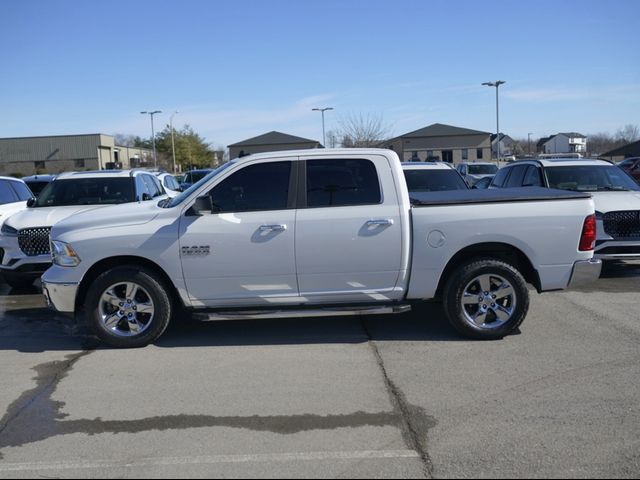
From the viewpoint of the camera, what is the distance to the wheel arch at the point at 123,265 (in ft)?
20.0

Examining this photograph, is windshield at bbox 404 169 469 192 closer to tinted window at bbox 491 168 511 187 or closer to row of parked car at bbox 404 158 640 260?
row of parked car at bbox 404 158 640 260

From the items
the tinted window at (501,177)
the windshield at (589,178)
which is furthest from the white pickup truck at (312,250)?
the tinted window at (501,177)

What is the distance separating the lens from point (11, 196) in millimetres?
11664

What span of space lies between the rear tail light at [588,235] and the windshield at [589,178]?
177 inches

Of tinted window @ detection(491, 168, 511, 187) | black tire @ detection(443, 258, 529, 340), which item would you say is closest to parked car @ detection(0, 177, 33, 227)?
black tire @ detection(443, 258, 529, 340)

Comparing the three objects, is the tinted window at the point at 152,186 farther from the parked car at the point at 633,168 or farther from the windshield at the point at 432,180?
the parked car at the point at 633,168

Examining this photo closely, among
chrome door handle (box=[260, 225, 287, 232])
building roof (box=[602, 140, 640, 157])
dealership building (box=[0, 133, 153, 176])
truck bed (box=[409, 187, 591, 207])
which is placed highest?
dealership building (box=[0, 133, 153, 176])

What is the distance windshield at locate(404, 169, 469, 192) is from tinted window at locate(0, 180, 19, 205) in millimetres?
7596

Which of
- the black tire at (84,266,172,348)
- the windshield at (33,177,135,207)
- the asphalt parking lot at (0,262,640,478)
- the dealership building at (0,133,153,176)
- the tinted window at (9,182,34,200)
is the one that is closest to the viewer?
the asphalt parking lot at (0,262,640,478)

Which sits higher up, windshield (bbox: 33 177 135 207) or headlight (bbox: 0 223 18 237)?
windshield (bbox: 33 177 135 207)

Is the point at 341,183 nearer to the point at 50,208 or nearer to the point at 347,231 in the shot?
the point at 347,231

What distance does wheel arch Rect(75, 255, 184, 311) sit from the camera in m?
6.11

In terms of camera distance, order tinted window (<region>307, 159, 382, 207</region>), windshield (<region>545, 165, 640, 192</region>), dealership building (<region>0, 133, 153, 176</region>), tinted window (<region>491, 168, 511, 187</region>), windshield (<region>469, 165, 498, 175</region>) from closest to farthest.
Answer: tinted window (<region>307, 159, 382, 207</region>), windshield (<region>545, 165, 640, 192</region>), tinted window (<region>491, 168, 511, 187</region>), windshield (<region>469, 165, 498, 175</region>), dealership building (<region>0, 133, 153, 176</region>)

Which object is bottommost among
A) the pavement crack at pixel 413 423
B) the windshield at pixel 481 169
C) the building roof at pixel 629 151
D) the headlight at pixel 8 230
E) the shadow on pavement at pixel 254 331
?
the pavement crack at pixel 413 423
